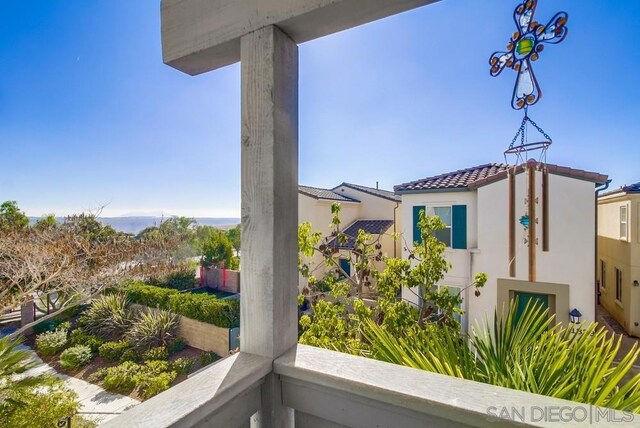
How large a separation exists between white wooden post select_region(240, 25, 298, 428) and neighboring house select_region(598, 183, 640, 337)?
357 centimetres

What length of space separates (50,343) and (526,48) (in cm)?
856

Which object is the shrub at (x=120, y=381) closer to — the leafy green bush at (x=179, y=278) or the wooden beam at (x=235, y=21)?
the leafy green bush at (x=179, y=278)

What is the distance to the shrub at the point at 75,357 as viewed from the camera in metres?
5.27

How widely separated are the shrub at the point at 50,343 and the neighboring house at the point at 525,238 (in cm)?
721

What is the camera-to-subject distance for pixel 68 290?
5.12 metres

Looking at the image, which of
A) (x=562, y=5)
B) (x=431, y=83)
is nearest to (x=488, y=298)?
(x=431, y=83)

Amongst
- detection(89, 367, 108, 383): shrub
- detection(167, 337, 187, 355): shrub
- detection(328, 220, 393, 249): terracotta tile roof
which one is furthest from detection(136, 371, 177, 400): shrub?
detection(328, 220, 393, 249): terracotta tile roof

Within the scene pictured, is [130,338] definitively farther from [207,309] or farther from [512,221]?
[512,221]

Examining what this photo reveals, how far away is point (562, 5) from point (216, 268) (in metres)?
10.4

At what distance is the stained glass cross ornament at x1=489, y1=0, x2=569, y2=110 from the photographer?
120 centimetres

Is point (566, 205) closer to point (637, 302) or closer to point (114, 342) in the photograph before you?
point (637, 302)

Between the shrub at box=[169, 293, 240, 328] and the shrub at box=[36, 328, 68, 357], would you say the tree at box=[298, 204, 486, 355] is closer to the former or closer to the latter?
the shrub at box=[169, 293, 240, 328]

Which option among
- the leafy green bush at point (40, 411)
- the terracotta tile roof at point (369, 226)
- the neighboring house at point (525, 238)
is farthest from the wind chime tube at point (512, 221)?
the leafy green bush at point (40, 411)

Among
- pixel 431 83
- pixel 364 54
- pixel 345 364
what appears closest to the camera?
pixel 345 364
